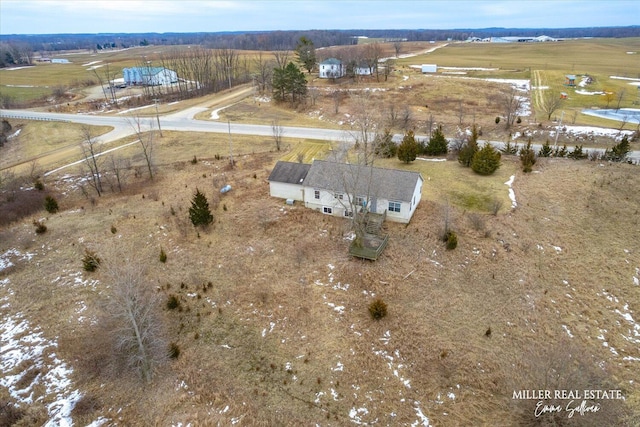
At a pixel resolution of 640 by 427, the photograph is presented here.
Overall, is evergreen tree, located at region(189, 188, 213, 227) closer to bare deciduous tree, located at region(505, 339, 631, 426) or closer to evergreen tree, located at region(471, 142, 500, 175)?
bare deciduous tree, located at region(505, 339, 631, 426)

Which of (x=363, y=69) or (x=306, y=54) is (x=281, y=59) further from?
(x=363, y=69)

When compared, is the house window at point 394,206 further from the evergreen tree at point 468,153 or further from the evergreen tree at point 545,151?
the evergreen tree at point 545,151

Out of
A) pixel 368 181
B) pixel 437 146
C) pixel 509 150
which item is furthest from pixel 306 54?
pixel 368 181

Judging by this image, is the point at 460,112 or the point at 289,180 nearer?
the point at 289,180

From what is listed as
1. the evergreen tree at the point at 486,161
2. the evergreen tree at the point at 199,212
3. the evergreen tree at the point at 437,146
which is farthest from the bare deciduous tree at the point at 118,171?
the evergreen tree at the point at 486,161

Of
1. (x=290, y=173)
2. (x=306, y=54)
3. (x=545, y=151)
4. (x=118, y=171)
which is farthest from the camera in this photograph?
(x=306, y=54)

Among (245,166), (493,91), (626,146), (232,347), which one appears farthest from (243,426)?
(493,91)
